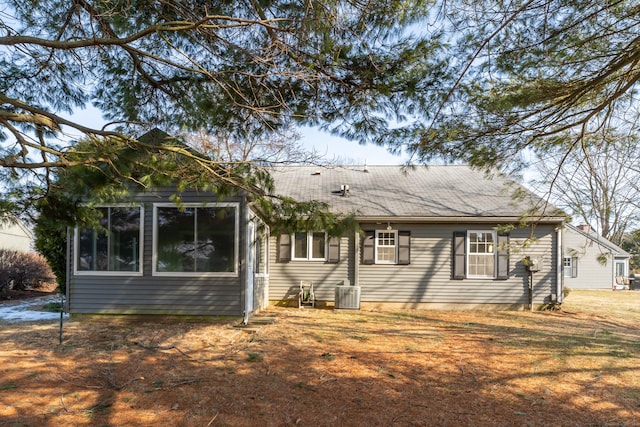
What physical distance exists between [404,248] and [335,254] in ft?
6.31

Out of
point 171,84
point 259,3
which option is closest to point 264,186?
point 171,84

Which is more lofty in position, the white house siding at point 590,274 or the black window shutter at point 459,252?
the black window shutter at point 459,252

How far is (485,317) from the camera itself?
10.6m

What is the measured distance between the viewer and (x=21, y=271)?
14914 millimetres

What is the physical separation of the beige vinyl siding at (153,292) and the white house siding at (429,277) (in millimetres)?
3241

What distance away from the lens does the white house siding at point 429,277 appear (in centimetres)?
1175

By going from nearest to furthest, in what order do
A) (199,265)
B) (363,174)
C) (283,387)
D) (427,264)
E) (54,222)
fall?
(283,387) < (54,222) < (199,265) < (427,264) < (363,174)

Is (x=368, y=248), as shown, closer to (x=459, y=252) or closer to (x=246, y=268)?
(x=459, y=252)

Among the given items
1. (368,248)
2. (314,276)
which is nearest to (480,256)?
(368,248)

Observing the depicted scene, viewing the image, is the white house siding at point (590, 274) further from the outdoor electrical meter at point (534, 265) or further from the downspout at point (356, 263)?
the downspout at point (356, 263)

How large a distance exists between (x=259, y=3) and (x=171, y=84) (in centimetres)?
149

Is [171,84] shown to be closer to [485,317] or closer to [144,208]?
A: [144,208]

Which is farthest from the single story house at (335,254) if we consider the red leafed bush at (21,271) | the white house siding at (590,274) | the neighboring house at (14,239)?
the neighboring house at (14,239)

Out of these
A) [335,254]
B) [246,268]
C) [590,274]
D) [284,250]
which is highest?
[284,250]
